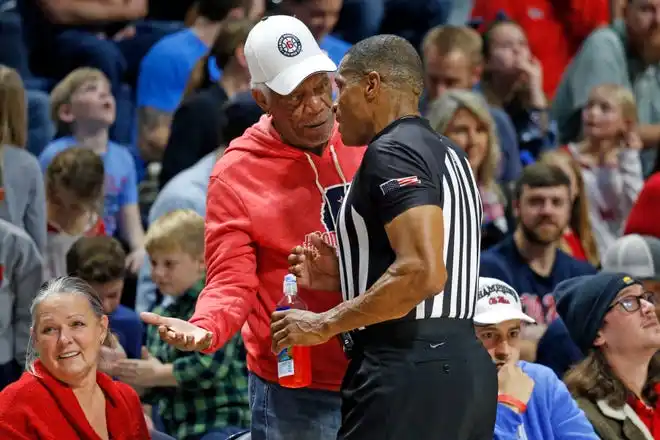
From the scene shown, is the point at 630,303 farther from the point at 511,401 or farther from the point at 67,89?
the point at 67,89

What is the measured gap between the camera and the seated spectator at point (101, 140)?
712 centimetres

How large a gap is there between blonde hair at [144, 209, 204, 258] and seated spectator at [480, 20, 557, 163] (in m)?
2.95

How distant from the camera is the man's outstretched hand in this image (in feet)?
12.3

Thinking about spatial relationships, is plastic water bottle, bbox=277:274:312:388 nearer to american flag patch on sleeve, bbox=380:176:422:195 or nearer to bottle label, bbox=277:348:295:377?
bottle label, bbox=277:348:295:377

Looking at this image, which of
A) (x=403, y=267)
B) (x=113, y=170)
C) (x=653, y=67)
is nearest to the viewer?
(x=403, y=267)

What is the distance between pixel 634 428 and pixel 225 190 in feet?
6.62

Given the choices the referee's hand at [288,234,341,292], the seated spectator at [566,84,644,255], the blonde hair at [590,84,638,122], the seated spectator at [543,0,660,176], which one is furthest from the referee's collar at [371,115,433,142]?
the seated spectator at [543,0,660,176]

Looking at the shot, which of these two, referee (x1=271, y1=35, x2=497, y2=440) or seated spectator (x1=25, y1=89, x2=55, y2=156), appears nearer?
referee (x1=271, y1=35, x2=497, y2=440)

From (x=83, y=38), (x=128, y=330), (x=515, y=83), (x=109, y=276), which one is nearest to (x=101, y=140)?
(x=83, y=38)

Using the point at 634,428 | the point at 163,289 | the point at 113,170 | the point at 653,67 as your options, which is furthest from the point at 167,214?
the point at 653,67

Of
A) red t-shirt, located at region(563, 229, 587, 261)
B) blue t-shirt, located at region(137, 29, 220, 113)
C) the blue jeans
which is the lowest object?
the blue jeans

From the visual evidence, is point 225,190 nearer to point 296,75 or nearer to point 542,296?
point 296,75

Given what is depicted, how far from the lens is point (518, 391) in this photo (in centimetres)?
484

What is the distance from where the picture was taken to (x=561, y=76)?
953 centimetres
